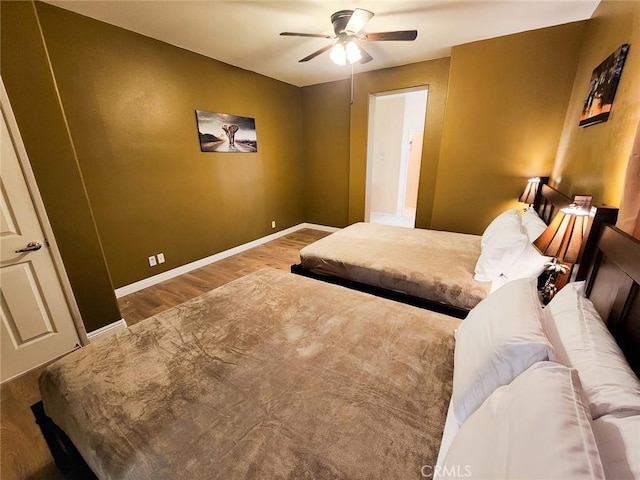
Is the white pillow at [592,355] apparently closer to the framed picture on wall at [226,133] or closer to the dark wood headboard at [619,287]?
the dark wood headboard at [619,287]

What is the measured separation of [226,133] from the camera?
11.8 feet

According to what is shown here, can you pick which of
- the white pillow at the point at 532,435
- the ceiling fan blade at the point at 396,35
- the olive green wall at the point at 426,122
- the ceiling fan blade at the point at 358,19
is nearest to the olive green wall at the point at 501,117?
the olive green wall at the point at 426,122

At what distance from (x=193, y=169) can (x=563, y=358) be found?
12.1ft

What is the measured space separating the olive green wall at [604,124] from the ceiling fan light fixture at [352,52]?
179cm

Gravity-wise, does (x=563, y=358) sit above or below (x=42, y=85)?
below

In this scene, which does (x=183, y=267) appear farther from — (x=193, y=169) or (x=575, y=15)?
(x=575, y=15)

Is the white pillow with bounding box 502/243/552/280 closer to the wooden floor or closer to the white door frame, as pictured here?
the wooden floor

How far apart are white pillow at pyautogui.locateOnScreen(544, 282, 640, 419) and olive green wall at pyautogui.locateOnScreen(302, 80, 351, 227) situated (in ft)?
12.9

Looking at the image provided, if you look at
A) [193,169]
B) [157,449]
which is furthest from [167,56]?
[157,449]

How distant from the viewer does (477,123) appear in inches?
124

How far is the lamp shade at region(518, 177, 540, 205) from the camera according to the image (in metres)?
2.83

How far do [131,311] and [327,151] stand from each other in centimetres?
380

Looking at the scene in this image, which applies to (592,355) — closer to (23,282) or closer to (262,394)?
(262,394)

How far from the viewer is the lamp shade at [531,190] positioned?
111 inches
